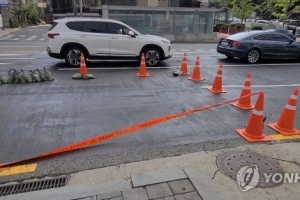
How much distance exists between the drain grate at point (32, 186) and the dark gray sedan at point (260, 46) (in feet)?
32.3

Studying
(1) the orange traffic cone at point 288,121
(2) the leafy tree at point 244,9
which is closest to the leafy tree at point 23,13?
(2) the leafy tree at point 244,9

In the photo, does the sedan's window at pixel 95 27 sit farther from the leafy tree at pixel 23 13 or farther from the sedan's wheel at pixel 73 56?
the leafy tree at pixel 23 13

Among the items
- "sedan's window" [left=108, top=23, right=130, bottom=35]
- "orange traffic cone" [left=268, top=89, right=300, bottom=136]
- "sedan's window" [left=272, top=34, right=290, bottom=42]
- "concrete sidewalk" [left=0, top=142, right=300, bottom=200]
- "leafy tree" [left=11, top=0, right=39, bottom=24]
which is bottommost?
"concrete sidewalk" [left=0, top=142, right=300, bottom=200]

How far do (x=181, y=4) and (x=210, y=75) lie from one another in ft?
75.1

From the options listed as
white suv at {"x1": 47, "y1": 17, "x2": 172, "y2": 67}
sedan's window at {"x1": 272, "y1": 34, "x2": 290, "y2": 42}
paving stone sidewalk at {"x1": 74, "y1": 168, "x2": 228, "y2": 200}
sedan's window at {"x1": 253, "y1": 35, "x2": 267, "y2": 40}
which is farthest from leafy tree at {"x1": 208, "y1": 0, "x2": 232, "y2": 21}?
paving stone sidewalk at {"x1": 74, "y1": 168, "x2": 228, "y2": 200}

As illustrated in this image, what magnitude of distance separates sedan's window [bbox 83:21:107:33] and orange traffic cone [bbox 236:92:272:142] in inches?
274

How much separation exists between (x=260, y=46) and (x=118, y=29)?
20.6 feet

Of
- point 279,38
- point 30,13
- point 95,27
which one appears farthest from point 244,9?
point 30,13

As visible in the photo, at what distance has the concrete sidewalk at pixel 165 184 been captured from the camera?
2.68 meters

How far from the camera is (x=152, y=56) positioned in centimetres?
981

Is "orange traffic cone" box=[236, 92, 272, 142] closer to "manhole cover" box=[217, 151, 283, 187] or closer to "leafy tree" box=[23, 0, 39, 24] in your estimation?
"manhole cover" box=[217, 151, 283, 187]

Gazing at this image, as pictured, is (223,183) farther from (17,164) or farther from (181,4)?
(181,4)

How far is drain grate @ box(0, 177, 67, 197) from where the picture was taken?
2.82 metres

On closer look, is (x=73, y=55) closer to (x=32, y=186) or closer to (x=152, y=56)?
(x=152, y=56)
